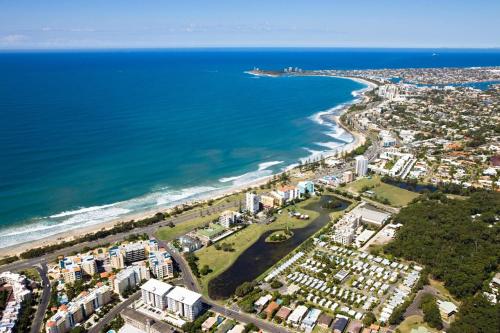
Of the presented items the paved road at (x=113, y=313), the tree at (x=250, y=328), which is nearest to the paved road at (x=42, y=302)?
the paved road at (x=113, y=313)

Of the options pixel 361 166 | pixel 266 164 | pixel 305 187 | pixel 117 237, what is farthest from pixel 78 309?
pixel 361 166

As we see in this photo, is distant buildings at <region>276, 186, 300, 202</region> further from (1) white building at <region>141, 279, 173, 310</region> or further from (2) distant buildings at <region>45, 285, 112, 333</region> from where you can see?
(2) distant buildings at <region>45, 285, 112, 333</region>

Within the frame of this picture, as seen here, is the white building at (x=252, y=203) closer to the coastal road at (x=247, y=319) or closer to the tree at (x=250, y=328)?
the coastal road at (x=247, y=319)

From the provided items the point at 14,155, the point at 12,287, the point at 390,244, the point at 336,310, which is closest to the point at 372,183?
the point at 390,244

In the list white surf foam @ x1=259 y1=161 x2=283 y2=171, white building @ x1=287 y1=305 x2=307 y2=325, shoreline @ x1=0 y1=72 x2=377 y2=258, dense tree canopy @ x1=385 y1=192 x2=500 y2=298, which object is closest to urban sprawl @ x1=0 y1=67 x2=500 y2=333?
white building @ x1=287 y1=305 x2=307 y2=325

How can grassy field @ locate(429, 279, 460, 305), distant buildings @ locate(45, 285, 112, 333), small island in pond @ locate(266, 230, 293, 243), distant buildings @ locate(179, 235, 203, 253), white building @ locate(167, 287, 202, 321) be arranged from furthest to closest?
small island in pond @ locate(266, 230, 293, 243)
distant buildings @ locate(179, 235, 203, 253)
grassy field @ locate(429, 279, 460, 305)
white building @ locate(167, 287, 202, 321)
distant buildings @ locate(45, 285, 112, 333)

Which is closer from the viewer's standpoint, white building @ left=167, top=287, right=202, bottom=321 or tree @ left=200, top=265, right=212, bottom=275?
white building @ left=167, top=287, right=202, bottom=321
